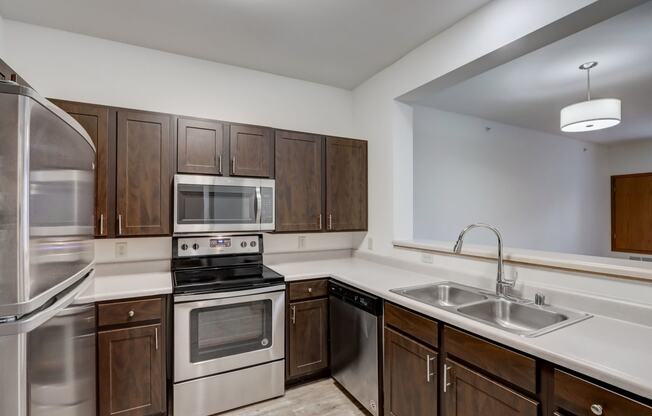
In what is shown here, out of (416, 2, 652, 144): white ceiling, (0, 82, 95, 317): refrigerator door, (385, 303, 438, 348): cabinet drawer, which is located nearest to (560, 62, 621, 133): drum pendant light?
(416, 2, 652, 144): white ceiling

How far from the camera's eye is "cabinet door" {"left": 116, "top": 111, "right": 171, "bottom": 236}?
2098 mm

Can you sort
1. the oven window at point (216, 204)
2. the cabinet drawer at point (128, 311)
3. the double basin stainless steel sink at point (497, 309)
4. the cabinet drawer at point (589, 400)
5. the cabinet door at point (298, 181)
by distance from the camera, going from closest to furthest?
the cabinet drawer at point (589, 400) < the double basin stainless steel sink at point (497, 309) < the cabinet drawer at point (128, 311) < the oven window at point (216, 204) < the cabinet door at point (298, 181)

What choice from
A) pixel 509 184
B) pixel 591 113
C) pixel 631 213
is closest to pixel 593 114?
pixel 591 113

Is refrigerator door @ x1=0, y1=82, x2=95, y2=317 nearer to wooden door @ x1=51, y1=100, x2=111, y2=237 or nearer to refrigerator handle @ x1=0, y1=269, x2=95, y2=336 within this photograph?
refrigerator handle @ x1=0, y1=269, x2=95, y2=336

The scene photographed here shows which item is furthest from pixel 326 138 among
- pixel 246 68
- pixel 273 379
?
pixel 273 379

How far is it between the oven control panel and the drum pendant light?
295 centimetres

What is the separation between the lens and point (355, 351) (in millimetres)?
2188

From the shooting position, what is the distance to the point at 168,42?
2.42m

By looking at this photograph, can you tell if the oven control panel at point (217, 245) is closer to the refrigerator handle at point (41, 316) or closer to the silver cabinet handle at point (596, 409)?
the refrigerator handle at point (41, 316)

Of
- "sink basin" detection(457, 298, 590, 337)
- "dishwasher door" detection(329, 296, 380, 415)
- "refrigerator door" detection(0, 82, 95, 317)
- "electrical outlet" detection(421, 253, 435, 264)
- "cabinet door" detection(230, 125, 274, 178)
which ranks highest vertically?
"cabinet door" detection(230, 125, 274, 178)

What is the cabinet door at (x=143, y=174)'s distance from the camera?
210cm

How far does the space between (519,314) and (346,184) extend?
1.70m

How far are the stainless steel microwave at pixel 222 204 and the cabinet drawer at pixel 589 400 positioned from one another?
1.95 m

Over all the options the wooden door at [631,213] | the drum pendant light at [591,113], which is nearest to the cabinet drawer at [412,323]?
the drum pendant light at [591,113]
